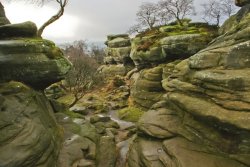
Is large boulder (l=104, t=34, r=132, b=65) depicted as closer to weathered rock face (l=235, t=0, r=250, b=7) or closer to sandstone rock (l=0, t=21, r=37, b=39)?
weathered rock face (l=235, t=0, r=250, b=7)

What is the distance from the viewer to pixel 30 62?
16.0 meters

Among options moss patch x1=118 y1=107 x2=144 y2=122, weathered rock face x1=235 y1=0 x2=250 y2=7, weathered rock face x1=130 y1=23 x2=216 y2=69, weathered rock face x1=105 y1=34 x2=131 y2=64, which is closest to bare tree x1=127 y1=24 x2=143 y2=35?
weathered rock face x1=105 y1=34 x2=131 y2=64

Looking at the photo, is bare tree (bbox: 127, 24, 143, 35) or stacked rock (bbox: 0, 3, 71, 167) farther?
bare tree (bbox: 127, 24, 143, 35)

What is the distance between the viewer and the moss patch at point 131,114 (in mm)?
29850

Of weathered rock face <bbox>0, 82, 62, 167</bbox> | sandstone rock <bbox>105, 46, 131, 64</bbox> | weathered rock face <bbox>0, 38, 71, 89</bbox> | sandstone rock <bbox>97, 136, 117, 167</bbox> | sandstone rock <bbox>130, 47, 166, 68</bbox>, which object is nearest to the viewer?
weathered rock face <bbox>0, 82, 62, 167</bbox>

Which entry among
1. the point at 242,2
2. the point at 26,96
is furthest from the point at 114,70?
the point at 26,96

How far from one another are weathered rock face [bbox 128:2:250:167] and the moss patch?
500 inches

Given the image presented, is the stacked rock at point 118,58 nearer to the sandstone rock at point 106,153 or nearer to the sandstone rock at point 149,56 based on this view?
the sandstone rock at point 149,56

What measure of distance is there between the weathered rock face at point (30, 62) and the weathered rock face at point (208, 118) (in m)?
8.00

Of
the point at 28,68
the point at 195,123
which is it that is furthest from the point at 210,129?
the point at 28,68

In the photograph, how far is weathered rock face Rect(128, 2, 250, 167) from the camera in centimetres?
1180

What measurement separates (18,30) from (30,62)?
→ 2886 millimetres

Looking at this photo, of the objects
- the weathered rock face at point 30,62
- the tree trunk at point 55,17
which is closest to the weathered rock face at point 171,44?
the tree trunk at point 55,17

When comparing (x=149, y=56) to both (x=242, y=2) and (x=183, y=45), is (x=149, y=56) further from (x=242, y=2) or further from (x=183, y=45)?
(x=242, y=2)
